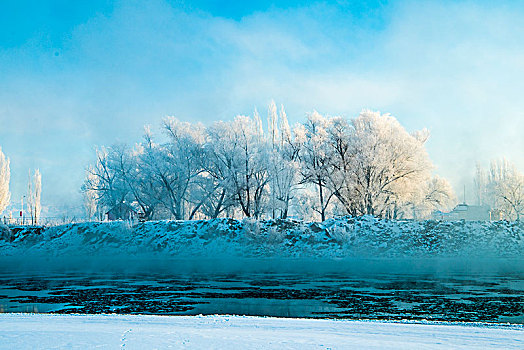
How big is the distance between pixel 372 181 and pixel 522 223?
13226mm

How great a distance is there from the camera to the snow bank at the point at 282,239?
32656 mm

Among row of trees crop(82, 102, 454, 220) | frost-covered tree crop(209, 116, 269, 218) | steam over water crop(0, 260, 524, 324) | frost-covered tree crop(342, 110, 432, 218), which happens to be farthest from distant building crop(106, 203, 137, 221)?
steam over water crop(0, 260, 524, 324)

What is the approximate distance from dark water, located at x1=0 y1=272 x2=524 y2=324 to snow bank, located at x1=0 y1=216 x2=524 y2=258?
13.1 metres

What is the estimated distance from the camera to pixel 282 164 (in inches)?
1861

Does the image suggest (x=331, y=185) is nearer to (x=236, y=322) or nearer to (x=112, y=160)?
(x=112, y=160)

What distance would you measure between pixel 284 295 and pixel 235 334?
699 centimetres

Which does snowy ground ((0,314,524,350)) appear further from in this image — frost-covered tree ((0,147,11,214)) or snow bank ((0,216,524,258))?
frost-covered tree ((0,147,11,214))

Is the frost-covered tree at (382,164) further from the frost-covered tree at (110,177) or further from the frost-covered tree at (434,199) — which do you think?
Answer: the frost-covered tree at (110,177)

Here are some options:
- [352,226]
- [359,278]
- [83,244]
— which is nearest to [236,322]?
[359,278]

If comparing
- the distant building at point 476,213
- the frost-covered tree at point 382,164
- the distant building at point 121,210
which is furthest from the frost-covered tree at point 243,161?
the distant building at point 476,213

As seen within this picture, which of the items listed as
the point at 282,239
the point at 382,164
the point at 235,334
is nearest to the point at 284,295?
the point at 235,334

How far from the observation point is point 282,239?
34.6 m

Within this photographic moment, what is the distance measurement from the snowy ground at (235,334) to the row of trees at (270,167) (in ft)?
125

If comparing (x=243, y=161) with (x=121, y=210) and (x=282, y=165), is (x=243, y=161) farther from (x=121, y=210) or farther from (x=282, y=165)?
(x=121, y=210)
